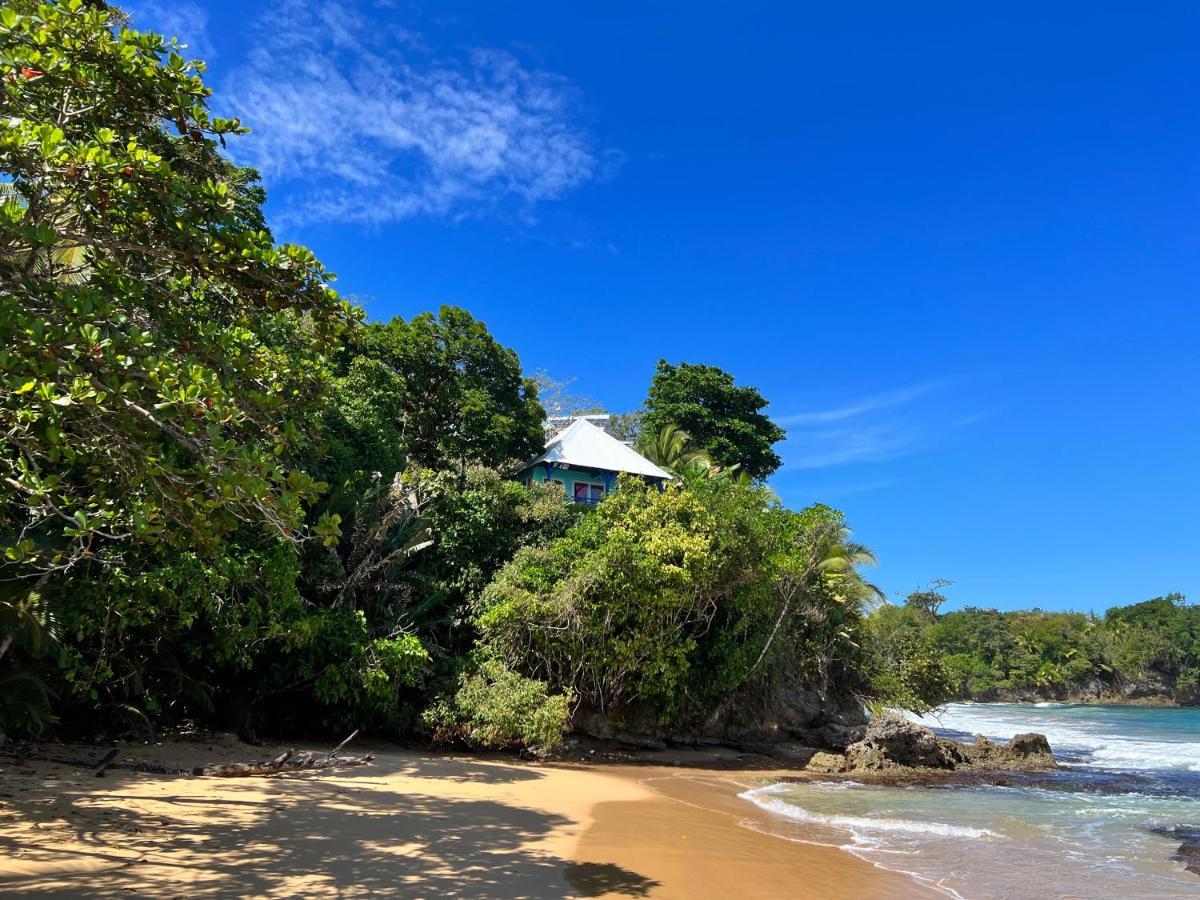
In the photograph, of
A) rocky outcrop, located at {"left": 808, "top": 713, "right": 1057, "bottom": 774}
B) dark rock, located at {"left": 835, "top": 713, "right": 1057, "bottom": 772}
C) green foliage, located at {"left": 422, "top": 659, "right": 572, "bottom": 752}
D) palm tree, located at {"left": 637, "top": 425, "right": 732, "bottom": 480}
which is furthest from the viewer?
palm tree, located at {"left": 637, "top": 425, "right": 732, "bottom": 480}

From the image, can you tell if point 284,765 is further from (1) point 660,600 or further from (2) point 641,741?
(2) point 641,741

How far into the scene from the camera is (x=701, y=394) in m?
32.7

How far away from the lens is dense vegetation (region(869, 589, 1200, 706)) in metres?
58.8

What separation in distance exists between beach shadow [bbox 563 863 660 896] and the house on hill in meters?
17.2

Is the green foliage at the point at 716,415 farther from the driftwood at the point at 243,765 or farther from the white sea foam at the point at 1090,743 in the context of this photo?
the driftwood at the point at 243,765

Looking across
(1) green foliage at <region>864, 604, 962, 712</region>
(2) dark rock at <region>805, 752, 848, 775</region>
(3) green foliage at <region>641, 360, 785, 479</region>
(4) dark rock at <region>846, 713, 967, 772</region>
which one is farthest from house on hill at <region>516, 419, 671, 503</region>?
(2) dark rock at <region>805, 752, 848, 775</region>

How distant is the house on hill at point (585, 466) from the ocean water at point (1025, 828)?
1272 centimetres

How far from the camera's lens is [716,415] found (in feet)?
107

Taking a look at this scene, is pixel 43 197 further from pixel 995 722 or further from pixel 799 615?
pixel 995 722

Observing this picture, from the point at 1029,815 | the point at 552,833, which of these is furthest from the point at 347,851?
the point at 1029,815

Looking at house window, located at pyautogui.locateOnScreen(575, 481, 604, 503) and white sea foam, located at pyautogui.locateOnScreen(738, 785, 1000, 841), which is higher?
house window, located at pyautogui.locateOnScreen(575, 481, 604, 503)

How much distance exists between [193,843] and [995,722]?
39.9 m

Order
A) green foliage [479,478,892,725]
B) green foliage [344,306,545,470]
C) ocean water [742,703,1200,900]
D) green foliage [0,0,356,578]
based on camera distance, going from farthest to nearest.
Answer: green foliage [344,306,545,470], green foliage [479,478,892,725], ocean water [742,703,1200,900], green foliage [0,0,356,578]

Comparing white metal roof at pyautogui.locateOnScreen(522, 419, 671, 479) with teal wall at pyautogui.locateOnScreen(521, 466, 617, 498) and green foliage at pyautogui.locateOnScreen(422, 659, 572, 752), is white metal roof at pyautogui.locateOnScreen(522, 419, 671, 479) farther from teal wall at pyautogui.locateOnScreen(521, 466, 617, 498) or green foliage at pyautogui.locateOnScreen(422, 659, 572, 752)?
green foliage at pyautogui.locateOnScreen(422, 659, 572, 752)
